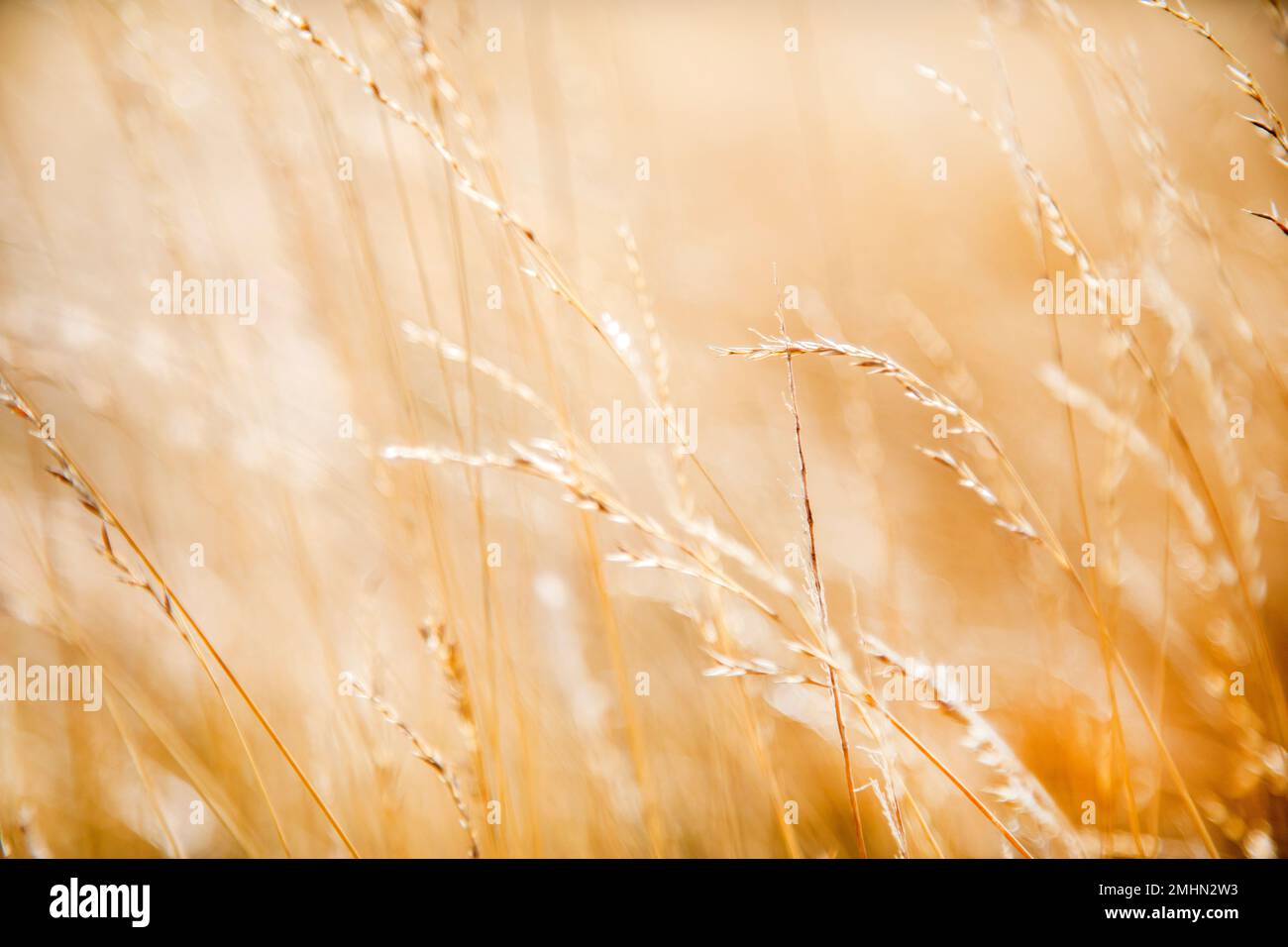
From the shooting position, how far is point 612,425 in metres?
0.95

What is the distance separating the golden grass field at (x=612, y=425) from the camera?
783mm

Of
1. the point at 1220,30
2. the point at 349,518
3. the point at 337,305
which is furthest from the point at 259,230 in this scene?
the point at 1220,30

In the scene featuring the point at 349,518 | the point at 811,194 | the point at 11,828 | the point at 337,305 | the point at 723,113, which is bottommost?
the point at 11,828

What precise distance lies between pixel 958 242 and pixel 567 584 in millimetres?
964

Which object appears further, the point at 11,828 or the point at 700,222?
the point at 700,222

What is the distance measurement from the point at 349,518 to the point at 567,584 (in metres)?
0.34

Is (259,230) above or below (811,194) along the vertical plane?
below

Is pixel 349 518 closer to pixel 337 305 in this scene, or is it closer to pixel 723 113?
pixel 337 305

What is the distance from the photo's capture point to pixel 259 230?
1031mm

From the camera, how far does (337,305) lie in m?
0.91

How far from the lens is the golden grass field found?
78 centimetres
